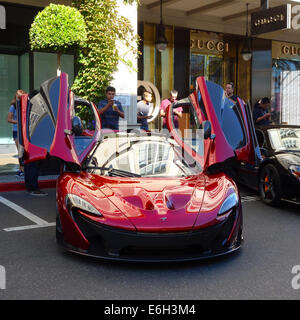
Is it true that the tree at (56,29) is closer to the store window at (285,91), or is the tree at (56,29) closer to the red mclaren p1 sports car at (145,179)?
the red mclaren p1 sports car at (145,179)

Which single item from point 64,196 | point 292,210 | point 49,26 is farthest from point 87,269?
point 49,26

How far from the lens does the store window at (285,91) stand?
19.1 metres

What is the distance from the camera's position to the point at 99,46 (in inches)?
416

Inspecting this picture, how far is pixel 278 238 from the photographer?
16.2 feet

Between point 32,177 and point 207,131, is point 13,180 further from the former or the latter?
point 207,131

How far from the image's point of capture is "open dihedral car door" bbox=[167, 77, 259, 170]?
5008 mm

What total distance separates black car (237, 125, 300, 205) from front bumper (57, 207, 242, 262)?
2446mm

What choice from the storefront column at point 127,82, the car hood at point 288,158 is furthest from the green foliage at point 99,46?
the car hood at point 288,158

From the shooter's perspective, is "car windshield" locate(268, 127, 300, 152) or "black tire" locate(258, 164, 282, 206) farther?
"car windshield" locate(268, 127, 300, 152)

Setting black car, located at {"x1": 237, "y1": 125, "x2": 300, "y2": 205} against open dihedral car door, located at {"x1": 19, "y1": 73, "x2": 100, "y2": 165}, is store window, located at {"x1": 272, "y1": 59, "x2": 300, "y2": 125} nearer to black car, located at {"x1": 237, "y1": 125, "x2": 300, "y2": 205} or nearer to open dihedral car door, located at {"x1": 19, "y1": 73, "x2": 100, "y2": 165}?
black car, located at {"x1": 237, "y1": 125, "x2": 300, "y2": 205}

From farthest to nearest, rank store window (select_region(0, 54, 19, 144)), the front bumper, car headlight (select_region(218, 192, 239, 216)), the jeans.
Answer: store window (select_region(0, 54, 19, 144)) → the jeans → car headlight (select_region(218, 192, 239, 216)) → the front bumper

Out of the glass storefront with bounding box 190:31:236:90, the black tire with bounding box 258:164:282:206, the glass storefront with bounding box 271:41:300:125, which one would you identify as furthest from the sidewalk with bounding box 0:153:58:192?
the glass storefront with bounding box 271:41:300:125

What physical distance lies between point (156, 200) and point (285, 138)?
404 cm

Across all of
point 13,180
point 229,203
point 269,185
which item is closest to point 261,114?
point 269,185
